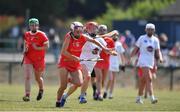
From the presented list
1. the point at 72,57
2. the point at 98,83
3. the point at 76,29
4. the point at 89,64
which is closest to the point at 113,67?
the point at 98,83

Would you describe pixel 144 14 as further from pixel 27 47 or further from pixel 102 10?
pixel 27 47

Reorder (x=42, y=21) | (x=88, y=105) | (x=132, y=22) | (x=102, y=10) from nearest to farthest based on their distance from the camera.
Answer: (x=88, y=105) < (x=132, y=22) < (x=42, y=21) < (x=102, y=10)

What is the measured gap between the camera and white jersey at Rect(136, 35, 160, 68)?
1021 inches

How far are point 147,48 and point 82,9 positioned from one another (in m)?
80.5

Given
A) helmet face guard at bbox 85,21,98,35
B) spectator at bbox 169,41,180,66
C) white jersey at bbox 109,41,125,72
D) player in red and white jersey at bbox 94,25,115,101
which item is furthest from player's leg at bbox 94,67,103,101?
spectator at bbox 169,41,180,66

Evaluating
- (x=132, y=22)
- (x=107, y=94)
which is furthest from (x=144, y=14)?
(x=107, y=94)

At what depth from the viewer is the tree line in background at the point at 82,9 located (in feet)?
251

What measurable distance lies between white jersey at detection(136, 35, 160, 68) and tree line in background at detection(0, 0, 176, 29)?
40329 mm

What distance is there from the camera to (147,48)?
25969 mm

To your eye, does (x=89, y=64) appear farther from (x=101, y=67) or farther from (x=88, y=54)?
(x=101, y=67)

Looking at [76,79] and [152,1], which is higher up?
[152,1]

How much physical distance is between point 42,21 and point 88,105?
7042cm

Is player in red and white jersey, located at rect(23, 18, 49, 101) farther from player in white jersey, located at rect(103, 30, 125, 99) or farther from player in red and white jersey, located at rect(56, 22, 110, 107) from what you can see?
player in white jersey, located at rect(103, 30, 125, 99)

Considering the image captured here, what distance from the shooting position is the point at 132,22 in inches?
2322
